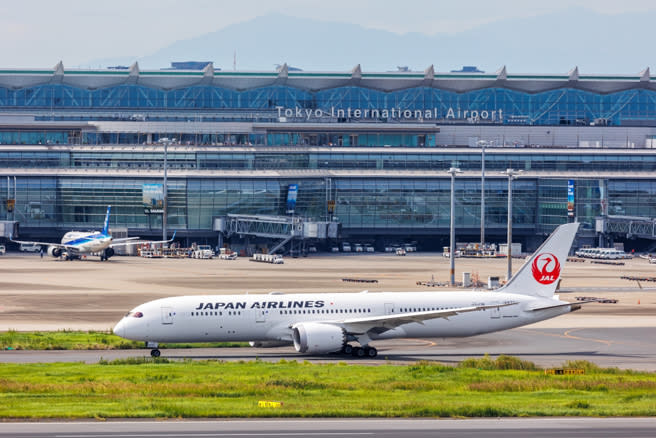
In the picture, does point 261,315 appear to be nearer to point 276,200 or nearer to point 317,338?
point 317,338

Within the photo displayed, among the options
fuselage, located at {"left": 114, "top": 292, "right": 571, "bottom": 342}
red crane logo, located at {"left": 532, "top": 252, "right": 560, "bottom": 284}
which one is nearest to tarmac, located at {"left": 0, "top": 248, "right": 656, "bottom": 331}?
red crane logo, located at {"left": 532, "top": 252, "right": 560, "bottom": 284}

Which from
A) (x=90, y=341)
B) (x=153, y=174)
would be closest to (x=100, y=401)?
(x=90, y=341)

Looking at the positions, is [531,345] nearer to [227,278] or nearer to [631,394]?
[631,394]

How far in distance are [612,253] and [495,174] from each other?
30.4 metres

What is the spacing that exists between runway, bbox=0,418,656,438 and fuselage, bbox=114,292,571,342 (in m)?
24.1

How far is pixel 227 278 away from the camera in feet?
432

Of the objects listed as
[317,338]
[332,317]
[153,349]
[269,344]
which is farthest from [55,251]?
[317,338]

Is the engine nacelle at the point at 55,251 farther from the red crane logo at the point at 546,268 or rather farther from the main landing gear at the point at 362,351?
the red crane logo at the point at 546,268

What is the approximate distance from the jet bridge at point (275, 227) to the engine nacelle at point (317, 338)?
370 ft

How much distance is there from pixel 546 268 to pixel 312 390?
85.1 feet

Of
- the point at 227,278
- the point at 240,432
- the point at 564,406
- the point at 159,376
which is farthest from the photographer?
the point at 227,278

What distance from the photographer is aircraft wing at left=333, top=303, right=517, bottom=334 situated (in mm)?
65375

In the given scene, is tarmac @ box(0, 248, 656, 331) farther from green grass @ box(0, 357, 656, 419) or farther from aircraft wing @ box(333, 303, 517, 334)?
green grass @ box(0, 357, 656, 419)

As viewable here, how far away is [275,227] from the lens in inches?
7190
